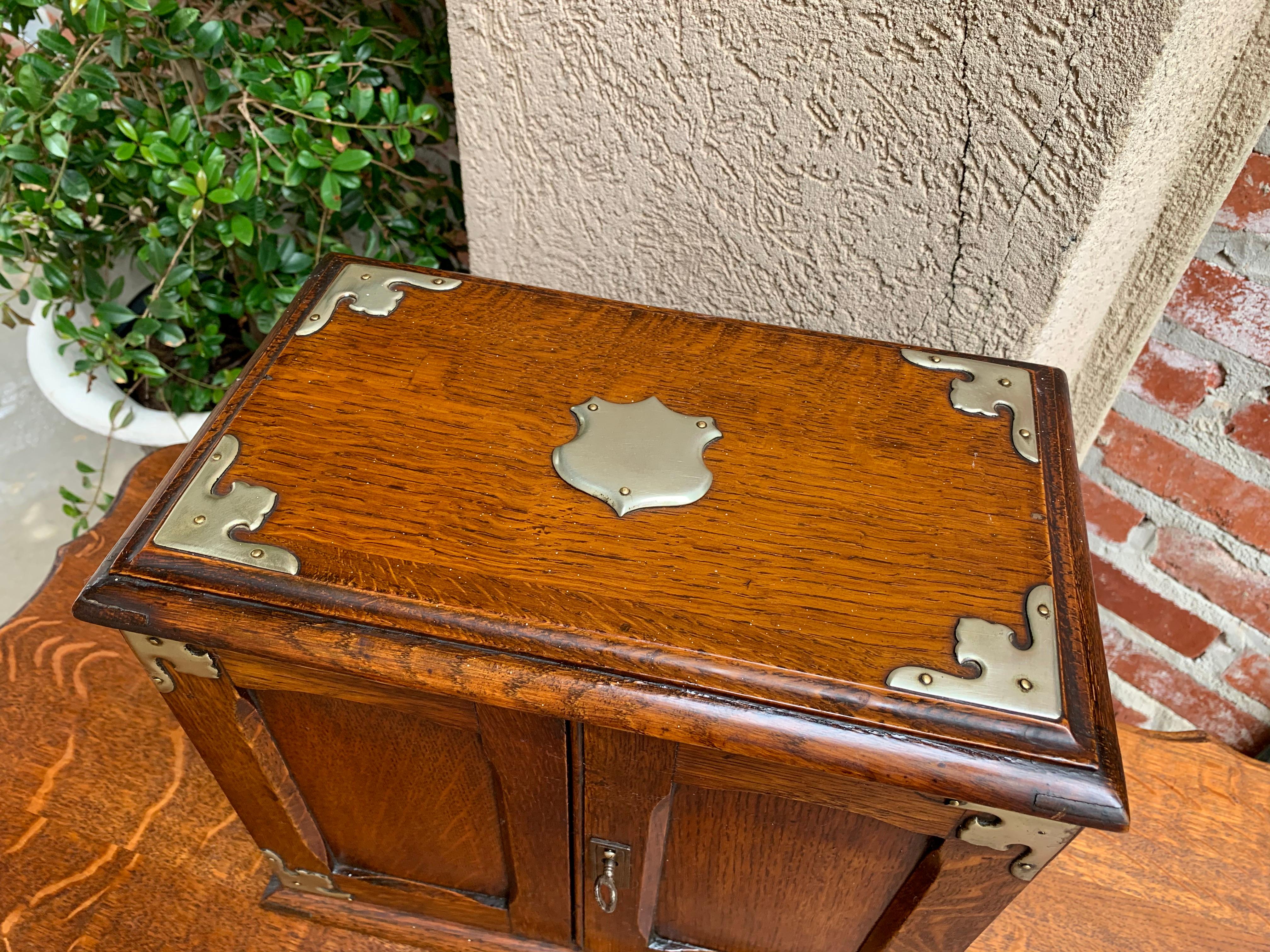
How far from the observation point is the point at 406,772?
84cm

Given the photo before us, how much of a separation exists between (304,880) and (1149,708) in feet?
4.24

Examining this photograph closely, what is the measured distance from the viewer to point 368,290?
3.13ft

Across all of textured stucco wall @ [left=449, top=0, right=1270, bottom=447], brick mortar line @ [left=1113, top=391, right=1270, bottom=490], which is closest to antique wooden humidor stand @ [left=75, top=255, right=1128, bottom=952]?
textured stucco wall @ [left=449, top=0, right=1270, bottom=447]

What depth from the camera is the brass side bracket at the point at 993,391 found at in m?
0.83

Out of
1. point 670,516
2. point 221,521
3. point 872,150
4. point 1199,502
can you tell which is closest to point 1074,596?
point 670,516

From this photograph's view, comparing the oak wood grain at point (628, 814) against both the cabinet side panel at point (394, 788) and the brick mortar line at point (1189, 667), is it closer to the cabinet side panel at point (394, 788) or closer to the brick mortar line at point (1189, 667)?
the cabinet side panel at point (394, 788)

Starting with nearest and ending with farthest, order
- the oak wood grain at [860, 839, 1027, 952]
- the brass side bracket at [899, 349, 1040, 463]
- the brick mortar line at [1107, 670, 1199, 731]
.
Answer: the oak wood grain at [860, 839, 1027, 952] < the brass side bracket at [899, 349, 1040, 463] < the brick mortar line at [1107, 670, 1199, 731]

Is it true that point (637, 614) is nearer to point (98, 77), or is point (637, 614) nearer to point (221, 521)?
point (221, 521)

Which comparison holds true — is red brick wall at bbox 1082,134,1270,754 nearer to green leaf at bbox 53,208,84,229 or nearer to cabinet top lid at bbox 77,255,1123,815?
cabinet top lid at bbox 77,255,1123,815

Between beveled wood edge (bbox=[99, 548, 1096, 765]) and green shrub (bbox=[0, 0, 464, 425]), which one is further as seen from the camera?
green shrub (bbox=[0, 0, 464, 425])

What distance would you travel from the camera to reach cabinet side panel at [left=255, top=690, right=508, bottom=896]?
2.60 ft

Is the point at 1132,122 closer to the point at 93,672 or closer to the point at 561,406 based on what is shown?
the point at 561,406

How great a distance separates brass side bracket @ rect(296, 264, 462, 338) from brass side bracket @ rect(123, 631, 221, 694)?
331 mm

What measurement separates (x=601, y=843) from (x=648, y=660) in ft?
0.87
